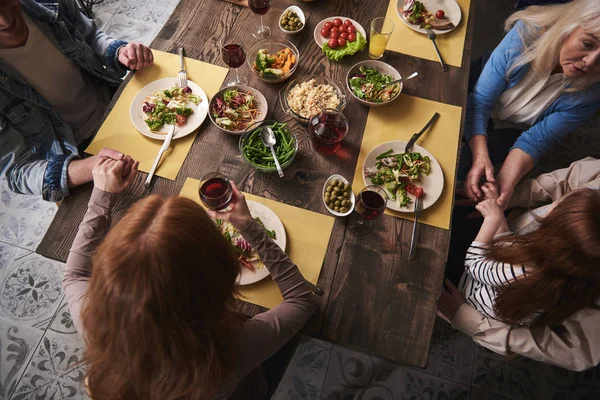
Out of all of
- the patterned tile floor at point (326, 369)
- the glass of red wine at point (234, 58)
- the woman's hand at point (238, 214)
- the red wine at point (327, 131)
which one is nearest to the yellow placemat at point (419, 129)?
the red wine at point (327, 131)

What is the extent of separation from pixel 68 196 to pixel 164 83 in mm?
587

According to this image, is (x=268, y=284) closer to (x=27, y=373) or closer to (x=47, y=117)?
(x=47, y=117)

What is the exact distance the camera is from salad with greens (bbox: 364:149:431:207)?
1456mm

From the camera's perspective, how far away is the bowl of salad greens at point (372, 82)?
1.63m

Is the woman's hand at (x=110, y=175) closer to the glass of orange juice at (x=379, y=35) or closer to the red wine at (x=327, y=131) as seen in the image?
the red wine at (x=327, y=131)

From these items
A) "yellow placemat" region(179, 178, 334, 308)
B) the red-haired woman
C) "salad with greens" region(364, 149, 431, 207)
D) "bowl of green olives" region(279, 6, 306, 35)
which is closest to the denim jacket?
"yellow placemat" region(179, 178, 334, 308)

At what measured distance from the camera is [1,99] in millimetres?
1453

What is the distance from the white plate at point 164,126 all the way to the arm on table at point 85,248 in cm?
32

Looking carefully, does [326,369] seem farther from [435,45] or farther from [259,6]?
[259,6]

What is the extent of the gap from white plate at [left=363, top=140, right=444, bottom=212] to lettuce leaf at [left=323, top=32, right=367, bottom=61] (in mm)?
490

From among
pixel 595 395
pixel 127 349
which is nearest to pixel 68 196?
pixel 127 349

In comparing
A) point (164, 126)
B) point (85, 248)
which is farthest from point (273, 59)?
point (85, 248)

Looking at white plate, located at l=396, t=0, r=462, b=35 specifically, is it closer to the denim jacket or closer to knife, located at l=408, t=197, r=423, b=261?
knife, located at l=408, t=197, r=423, b=261

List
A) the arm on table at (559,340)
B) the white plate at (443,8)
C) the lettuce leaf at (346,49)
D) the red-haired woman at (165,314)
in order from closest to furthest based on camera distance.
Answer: the red-haired woman at (165,314)
the arm on table at (559,340)
the lettuce leaf at (346,49)
the white plate at (443,8)
